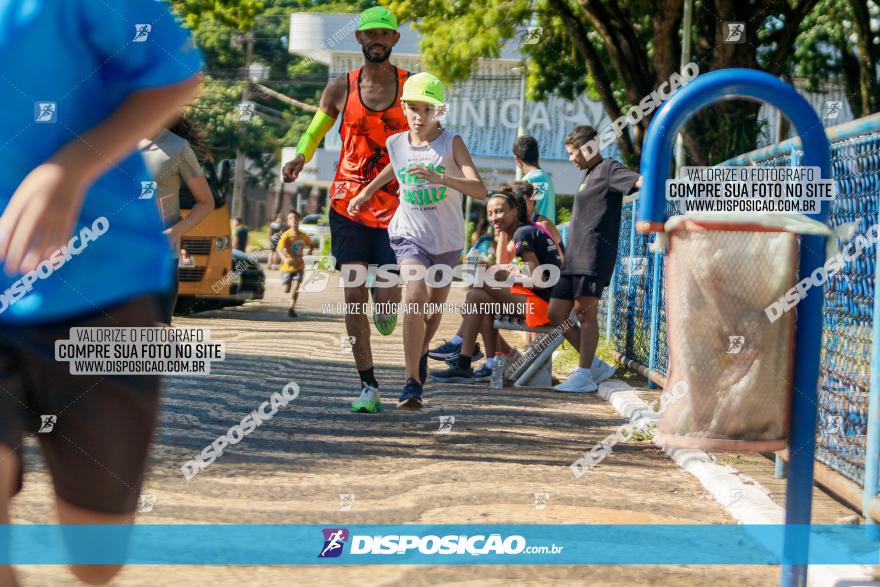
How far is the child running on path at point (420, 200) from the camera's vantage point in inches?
273

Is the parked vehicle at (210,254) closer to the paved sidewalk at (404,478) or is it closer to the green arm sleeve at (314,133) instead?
the paved sidewalk at (404,478)

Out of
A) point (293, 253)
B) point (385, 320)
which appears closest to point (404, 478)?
point (385, 320)

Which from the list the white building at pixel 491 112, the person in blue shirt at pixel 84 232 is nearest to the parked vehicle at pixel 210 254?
the person in blue shirt at pixel 84 232

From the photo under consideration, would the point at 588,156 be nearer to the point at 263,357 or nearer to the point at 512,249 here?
the point at 512,249

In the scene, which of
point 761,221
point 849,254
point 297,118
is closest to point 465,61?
point 849,254

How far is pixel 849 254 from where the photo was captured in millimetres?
4742

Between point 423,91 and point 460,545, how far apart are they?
11.3 ft

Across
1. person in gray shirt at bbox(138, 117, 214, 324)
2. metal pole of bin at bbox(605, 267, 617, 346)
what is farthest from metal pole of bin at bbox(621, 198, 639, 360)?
person in gray shirt at bbox(138, 117, 214, 324)

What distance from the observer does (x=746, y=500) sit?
4816 mm

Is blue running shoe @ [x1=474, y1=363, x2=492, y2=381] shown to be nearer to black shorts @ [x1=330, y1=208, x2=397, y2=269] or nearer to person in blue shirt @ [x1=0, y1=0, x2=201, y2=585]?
black shorts @ [x1=330, y1=208, x2=397, y2=269]

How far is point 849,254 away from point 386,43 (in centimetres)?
325

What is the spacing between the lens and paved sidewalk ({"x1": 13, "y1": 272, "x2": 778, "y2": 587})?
3799 mm

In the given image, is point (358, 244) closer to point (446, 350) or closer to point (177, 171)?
point (177, 171)

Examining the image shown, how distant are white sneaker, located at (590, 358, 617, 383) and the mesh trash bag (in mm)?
6281
